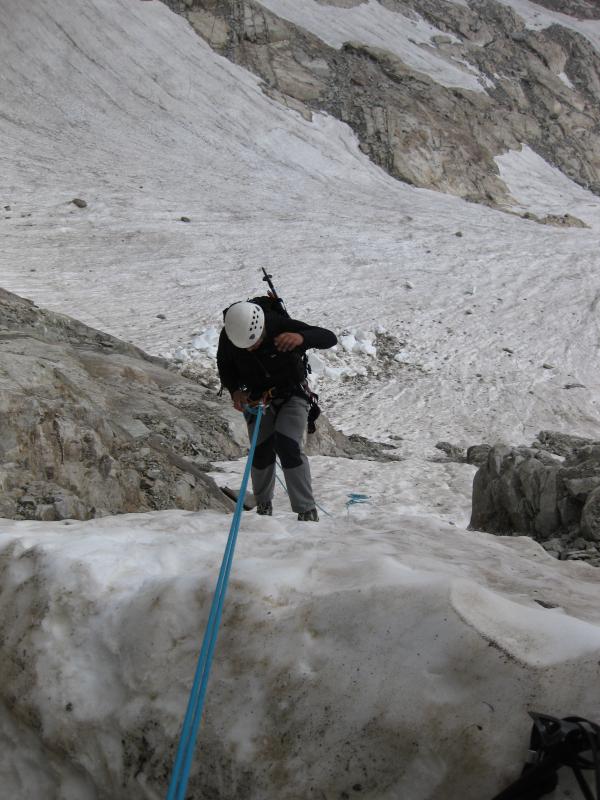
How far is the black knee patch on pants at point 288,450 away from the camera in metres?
4.62

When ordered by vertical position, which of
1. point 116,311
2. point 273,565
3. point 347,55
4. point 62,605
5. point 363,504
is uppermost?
point 347,55

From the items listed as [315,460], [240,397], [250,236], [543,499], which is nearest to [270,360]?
[240,397]

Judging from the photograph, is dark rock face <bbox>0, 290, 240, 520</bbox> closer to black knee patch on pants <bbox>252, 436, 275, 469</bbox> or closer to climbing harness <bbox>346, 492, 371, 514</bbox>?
black knee patch on pants <bbox>252, 436, 275, 469</bbox>

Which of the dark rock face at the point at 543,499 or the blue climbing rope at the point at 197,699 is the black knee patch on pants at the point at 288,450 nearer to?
the dark rock face at the point at 543,499

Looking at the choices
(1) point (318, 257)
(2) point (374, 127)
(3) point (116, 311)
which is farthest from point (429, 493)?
(2) point (374, 127)

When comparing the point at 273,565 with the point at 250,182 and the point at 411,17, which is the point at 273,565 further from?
the point at 411,17

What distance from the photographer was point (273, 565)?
101 inches

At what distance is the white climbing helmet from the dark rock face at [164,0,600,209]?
27537 millimetres

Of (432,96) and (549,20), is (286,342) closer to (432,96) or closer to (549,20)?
(432,96)

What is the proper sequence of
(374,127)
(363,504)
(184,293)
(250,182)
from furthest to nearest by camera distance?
1. (374,127)
2. (250,182)
3. (184,293)
4. (363,504)

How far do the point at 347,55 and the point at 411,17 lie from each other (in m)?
10.1

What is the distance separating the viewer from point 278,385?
15.1ft

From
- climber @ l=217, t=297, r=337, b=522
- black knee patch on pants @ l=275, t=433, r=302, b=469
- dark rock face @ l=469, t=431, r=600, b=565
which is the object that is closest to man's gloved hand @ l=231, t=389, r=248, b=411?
climber @ l=217, t=297, r=337, b=522

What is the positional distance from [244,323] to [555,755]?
308 cm
